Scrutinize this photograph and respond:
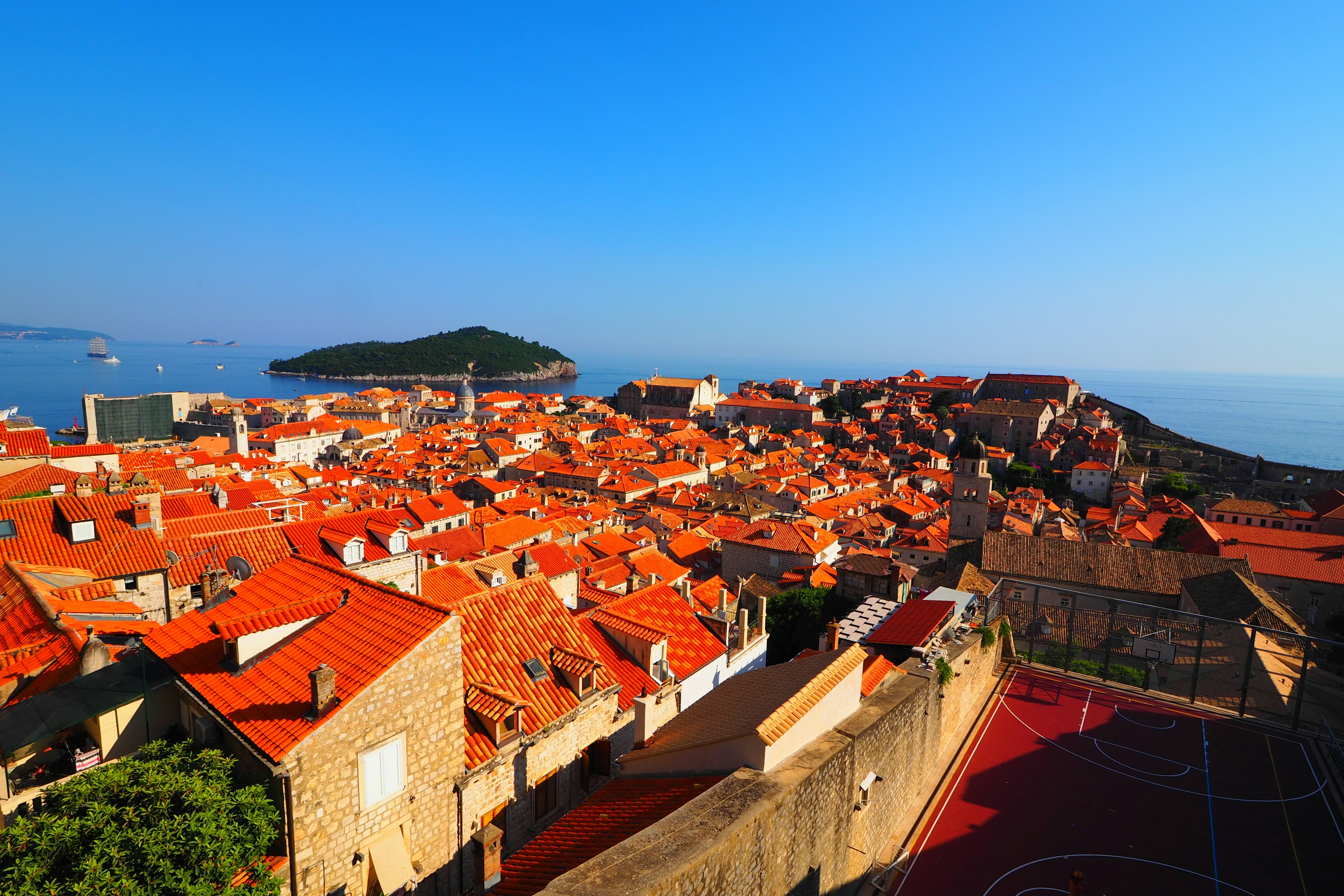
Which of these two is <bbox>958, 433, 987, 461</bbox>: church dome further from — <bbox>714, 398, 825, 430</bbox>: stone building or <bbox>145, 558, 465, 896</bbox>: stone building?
<bbox>145, 558, 465, 896</bbox>: stone building

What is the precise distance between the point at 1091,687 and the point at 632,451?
209ft

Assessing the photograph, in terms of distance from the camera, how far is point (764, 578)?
30.4 metres

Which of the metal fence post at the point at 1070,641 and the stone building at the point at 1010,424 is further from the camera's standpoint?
the stone building at the point at 1010,424

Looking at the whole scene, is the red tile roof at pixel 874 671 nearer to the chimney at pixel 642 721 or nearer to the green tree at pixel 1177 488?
the chimney at pixel 642 721

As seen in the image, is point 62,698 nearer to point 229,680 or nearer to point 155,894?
point 229,680

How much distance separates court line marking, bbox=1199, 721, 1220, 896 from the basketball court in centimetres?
2

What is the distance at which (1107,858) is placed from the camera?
22.7 ft

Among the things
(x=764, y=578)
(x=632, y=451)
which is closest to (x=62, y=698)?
(x=764, y=578)

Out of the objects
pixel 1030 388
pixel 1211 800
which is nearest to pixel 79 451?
pixel 1211 800

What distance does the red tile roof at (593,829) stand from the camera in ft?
18.4

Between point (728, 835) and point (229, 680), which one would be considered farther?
point (229, 680)

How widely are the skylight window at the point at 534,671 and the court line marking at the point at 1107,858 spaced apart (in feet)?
18.0

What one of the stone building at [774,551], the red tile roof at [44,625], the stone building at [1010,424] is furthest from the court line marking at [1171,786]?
Answer: the stone building at [1010,424]

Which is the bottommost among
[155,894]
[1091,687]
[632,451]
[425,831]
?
[632,451]
